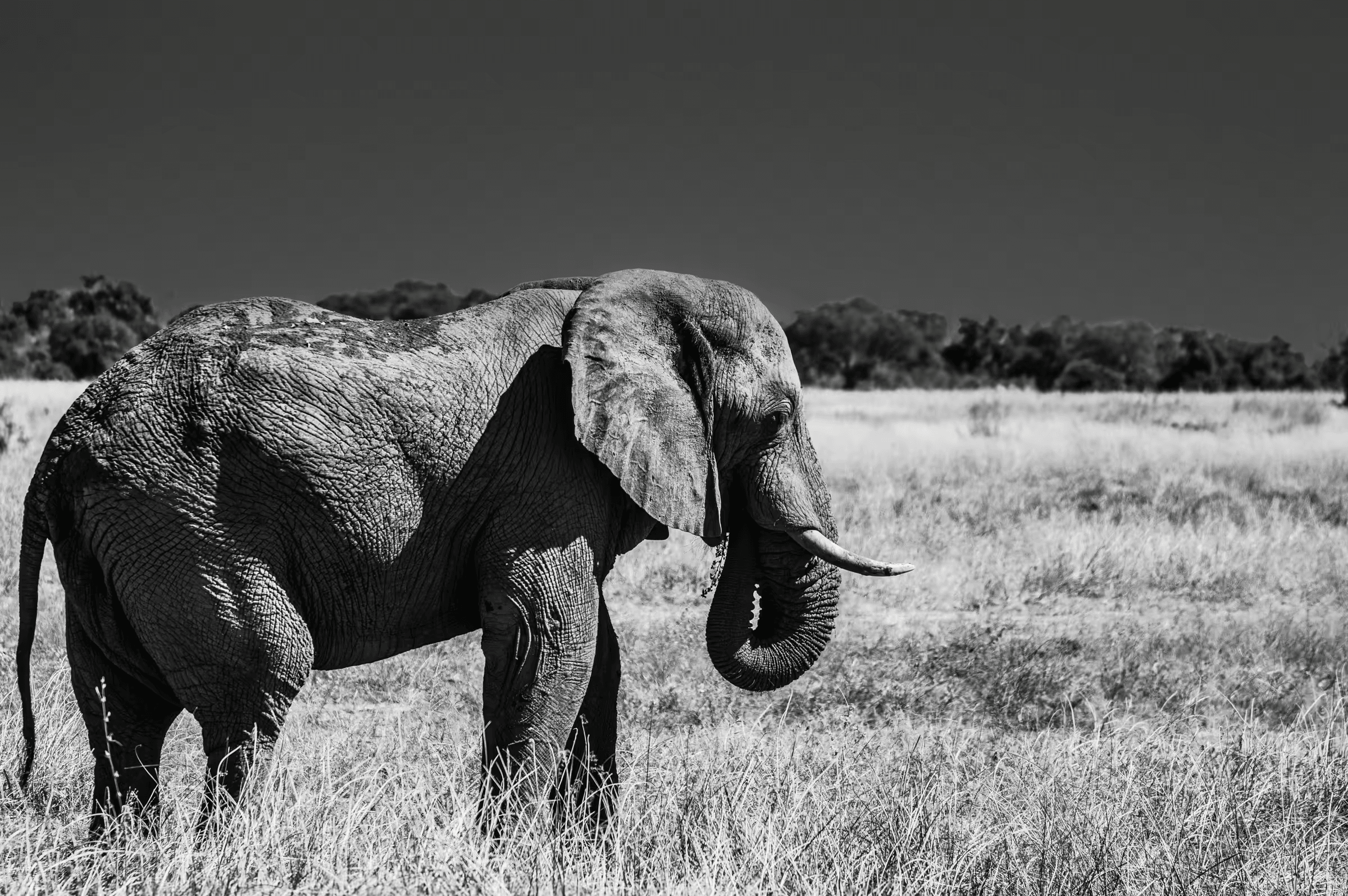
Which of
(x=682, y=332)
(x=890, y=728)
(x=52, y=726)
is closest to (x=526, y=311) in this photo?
(x=682, y=332)

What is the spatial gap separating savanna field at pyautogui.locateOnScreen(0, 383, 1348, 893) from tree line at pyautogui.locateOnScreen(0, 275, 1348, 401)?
29.0 meters

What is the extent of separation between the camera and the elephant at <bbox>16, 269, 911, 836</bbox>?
4.17 meters

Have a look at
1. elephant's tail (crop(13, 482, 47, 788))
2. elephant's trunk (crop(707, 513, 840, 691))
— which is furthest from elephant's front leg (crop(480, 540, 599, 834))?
elephant's tail (crop(13, 482, 47, 788))

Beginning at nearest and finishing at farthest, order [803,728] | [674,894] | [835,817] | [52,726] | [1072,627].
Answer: [674,894] → [835,817] → [52,726] → [803,728] → [1072,627]

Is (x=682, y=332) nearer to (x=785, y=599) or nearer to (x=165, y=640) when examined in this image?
(x=785, y=599)

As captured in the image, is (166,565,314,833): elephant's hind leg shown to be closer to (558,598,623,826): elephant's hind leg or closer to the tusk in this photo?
(558,598,623,826): elephant's hind leg

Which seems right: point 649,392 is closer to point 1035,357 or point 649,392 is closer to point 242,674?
point 242,674

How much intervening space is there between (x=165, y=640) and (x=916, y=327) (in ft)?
267

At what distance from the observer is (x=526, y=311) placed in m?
4.91

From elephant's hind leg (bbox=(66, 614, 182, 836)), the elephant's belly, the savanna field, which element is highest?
the elephant's belly

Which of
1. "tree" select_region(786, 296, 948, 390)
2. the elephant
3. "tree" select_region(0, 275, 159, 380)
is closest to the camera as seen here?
the elephant

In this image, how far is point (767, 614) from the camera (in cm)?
554

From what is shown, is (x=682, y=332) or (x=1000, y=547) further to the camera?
(x=1000, y=547)

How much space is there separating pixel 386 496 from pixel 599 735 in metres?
1.52
